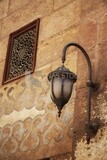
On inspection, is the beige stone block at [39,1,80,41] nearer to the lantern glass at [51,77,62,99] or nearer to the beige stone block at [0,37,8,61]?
the beige stone block at [0,37,8,61]

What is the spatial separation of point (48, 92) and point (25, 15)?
4.98 feet

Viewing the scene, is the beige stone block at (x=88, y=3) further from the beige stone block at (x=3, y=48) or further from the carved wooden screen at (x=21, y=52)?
the beige stone block at (x=3, y=48)

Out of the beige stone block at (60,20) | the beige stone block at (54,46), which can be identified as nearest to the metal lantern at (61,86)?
the beige stone block at (54,46)

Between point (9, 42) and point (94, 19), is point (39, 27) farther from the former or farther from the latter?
point (94, 19)

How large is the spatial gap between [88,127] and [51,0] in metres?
2.35

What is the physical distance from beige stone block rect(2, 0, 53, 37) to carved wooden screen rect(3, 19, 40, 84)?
0.10 m

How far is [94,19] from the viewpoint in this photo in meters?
4.99

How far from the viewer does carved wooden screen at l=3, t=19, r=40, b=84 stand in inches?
234

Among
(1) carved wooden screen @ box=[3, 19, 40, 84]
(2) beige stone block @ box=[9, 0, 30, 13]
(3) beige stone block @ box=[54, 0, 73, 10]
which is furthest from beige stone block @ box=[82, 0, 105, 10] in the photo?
(2) beige stone block @ box=[9, 0, 30, 13]

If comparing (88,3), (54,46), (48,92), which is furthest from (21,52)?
(88,3)

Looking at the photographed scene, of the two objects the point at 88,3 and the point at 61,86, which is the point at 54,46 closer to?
the point at 88,3

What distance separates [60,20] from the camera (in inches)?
226

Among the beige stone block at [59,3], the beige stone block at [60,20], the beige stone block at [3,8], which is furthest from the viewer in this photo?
the beige stone block at [3,8]

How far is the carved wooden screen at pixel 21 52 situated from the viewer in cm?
594
